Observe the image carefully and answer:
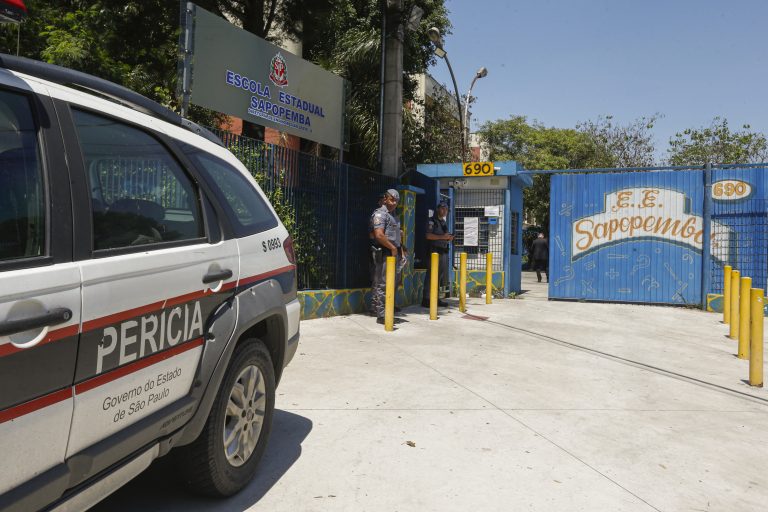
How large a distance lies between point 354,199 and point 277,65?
227 centimetres

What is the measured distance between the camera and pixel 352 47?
16.0 m

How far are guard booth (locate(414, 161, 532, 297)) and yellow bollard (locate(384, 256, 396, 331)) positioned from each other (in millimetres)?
5097

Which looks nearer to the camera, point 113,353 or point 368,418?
point 113,353

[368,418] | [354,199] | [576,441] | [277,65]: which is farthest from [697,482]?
[277,65]

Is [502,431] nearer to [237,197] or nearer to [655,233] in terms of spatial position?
[237,197]

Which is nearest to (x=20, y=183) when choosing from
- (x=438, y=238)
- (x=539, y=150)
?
(x=438, y=238)

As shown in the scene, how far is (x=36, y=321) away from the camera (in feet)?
5.14

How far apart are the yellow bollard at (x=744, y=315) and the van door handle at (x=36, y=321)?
6292 mm

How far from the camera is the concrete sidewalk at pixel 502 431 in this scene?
9.73 feet

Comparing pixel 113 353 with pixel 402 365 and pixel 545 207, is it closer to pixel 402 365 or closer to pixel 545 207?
pixel 402 365

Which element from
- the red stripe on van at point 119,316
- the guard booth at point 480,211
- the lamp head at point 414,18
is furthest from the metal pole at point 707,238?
the red stripe on van at point 119,316

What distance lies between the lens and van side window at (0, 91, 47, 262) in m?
1.64

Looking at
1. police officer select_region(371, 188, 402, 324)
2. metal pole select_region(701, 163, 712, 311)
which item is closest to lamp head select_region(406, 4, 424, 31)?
police officer select_region(371, 188, 402, 324)

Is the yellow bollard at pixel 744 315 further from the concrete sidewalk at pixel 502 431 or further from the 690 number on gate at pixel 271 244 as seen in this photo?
the 690 number on gate at pixel 271 244
